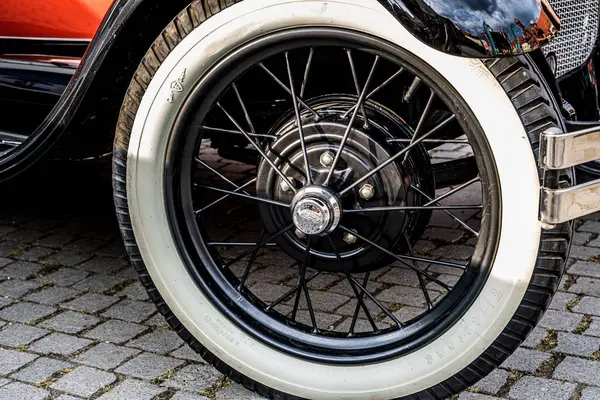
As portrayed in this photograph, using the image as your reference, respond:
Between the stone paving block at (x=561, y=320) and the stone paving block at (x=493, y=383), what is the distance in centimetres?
38

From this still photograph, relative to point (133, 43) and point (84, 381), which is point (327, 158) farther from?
point (84, 381)

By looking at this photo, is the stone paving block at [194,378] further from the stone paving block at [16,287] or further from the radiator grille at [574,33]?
the radiator grille at [574,33]

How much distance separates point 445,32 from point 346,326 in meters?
1.22

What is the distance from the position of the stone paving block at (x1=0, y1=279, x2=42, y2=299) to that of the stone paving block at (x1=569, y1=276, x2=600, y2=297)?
76.5 inches

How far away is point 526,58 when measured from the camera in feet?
6.61

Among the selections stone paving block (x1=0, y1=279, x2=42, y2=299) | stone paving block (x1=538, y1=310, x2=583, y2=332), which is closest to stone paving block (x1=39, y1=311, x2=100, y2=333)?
stone paving block (x1=0, y1=279, x2=42, y2=299)

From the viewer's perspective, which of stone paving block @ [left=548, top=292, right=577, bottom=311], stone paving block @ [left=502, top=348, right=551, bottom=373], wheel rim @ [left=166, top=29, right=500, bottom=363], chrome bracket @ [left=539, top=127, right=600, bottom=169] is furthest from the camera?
stone paving block @ [left=548, top=292, right=577, bottom=311]

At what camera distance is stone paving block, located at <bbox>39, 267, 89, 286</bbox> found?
3291 millimetres

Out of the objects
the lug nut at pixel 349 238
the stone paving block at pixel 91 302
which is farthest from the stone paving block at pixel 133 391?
the lug nut at pixel 349 238

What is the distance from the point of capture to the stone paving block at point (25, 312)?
9.82ft

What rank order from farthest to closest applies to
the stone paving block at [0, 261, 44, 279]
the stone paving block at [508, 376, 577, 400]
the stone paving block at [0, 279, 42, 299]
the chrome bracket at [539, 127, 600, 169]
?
1. the stone paving block at [0, 261, 44, 279]
2. the stone paving block at [0, 279, 42, 299]
3. the stone paving block at [508, 376, 577, 400]
4. the chrome bracket at [539, 127, 600, 169]

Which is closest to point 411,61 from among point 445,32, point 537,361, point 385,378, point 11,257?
point 445,32

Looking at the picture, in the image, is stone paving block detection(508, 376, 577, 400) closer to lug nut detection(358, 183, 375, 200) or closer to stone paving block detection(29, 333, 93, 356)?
lug nut detection(358, 183, 375, 200)

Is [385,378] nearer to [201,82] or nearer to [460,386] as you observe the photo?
[460,386]
